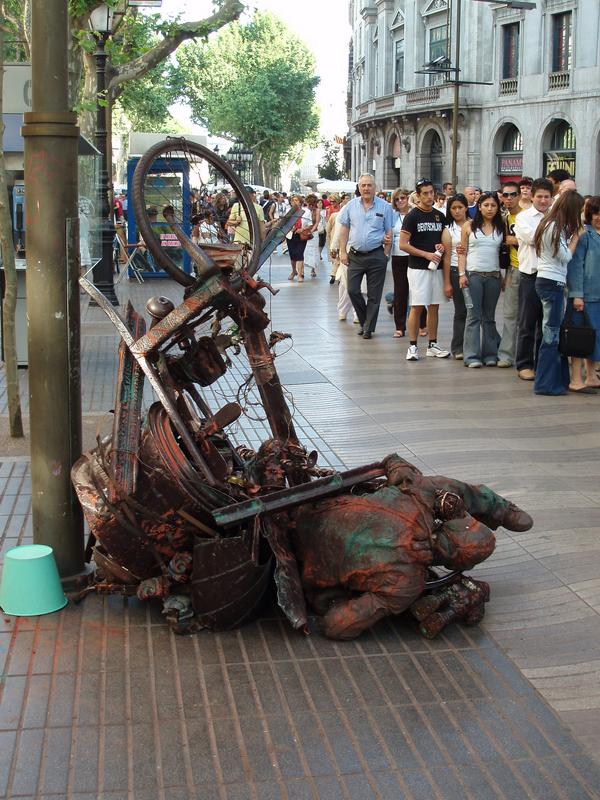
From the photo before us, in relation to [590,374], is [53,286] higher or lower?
higher

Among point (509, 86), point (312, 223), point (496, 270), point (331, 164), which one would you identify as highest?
point (509, 86)

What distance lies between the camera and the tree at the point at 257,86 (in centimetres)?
7288

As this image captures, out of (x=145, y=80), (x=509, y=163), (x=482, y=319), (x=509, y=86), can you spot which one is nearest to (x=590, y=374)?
(x=482, y=319)

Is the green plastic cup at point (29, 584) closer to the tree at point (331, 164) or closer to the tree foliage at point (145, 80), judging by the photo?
the tree foliage at point (145, 80)

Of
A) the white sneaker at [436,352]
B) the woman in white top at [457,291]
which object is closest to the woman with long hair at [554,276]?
the woman in white top at [457,291]

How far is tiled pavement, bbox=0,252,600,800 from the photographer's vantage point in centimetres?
358

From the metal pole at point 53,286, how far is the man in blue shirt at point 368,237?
8038mm

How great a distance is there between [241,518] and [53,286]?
1.41 metres

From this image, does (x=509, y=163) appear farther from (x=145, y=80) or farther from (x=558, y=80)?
(x=145, y=80)

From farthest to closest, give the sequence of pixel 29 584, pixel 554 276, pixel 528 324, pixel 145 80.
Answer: pixel 145 80 → pixel 528 324 → pixel 554 276 → pixel 29 584

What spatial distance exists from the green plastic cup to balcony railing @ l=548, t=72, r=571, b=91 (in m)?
41.0

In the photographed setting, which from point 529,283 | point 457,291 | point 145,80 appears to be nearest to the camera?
point 529,283

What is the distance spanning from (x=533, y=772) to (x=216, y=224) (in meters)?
3.05

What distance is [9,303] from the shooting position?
792cm
